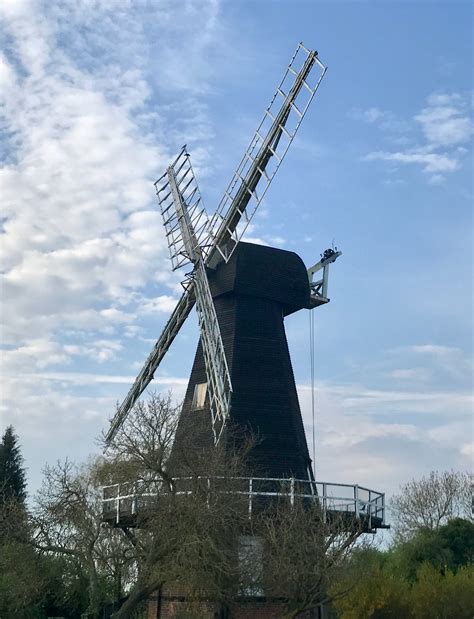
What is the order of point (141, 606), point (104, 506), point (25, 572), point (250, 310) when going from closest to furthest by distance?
point (25, 572), point (104, 506), point (250, 310), point (141, 606)

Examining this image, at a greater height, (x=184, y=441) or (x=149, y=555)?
(x=184, y=441)

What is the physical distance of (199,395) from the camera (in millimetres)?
25766

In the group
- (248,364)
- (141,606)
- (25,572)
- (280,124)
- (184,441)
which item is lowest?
(141,606)

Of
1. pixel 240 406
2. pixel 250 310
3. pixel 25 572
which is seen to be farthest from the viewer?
pixel 250 310

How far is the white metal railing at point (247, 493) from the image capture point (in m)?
19.0

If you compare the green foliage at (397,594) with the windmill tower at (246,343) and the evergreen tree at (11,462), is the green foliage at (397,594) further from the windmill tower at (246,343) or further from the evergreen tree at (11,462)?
the evergreen tree at (11,462)

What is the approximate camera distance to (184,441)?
21.2 metres

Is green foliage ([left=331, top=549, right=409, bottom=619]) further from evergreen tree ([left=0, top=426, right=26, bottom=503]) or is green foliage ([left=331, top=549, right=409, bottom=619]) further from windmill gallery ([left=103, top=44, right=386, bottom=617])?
evergreen tree ([left=0, top=426, right=26, bottom=503])

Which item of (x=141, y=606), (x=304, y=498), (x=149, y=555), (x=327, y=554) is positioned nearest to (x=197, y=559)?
(x=149, y=555)

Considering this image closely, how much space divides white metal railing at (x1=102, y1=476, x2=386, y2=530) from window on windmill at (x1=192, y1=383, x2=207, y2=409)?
4.36 m

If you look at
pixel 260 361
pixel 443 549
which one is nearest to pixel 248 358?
pixel 260 361

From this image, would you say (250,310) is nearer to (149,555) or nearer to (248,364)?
(248,364)

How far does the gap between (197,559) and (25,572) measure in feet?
19.4

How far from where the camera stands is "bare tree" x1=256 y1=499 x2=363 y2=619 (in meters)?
18.3
